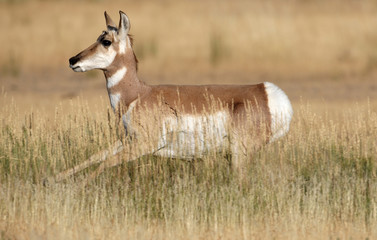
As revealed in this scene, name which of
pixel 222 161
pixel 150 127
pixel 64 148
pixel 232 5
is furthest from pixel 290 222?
pixel 232 5

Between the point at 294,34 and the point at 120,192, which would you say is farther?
the point at 294,34

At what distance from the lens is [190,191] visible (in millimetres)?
8203

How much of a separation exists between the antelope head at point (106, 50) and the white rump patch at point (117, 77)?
13cm

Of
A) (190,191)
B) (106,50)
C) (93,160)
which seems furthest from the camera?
(106,50)

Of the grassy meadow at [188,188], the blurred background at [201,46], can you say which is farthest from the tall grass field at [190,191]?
the blurred background at [201,46]

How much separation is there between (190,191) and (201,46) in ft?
45.7

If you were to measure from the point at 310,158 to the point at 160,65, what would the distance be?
1254 cm

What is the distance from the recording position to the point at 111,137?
8922 millimetres

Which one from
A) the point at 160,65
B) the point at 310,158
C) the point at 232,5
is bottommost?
the point at 310,158

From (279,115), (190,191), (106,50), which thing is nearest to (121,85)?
(106,50)

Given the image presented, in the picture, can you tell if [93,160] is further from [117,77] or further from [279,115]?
[279,115]

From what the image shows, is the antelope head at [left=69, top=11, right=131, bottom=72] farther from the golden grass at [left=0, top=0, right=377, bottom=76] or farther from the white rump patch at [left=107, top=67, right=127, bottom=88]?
the golden grass at [left=0, top=0, right=377, bottom=76]

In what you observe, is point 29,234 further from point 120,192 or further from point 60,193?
point 120,192

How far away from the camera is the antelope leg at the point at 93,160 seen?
28.1ft
